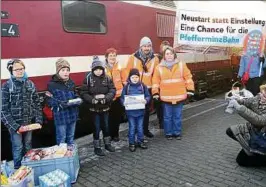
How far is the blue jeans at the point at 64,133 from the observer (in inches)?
182

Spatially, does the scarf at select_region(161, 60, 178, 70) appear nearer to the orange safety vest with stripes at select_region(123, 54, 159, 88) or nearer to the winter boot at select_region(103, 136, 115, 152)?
the orange safety vest with stripes at select_region(123, 54, 159, 88)

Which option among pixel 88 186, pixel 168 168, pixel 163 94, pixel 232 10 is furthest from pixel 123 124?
pixel 232 10

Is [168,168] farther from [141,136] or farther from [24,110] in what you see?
[24,110]

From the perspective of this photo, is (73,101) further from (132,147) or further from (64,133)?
(132,147)

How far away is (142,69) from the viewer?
562cm

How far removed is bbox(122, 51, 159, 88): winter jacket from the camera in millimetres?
5585

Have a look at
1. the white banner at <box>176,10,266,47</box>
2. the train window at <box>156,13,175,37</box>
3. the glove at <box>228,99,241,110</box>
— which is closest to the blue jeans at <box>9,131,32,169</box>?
the glove at <box>228,99,241,110</box>

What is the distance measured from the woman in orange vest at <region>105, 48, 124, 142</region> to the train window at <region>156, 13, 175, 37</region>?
8.39ft

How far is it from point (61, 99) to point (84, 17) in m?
1.81

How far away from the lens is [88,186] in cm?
393

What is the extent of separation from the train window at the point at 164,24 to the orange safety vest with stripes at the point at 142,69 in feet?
6.90

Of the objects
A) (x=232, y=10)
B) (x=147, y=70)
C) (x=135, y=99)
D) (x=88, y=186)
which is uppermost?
(x=232, y=10)

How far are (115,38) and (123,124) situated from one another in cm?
176

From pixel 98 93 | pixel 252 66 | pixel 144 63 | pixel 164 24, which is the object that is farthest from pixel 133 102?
pixel 164 24
